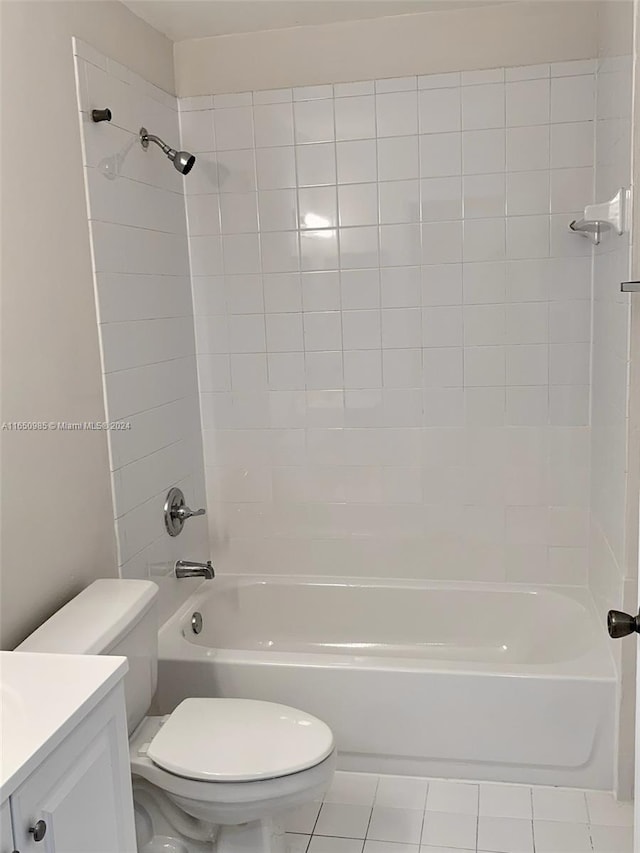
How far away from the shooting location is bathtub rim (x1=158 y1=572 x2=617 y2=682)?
7.82 ft

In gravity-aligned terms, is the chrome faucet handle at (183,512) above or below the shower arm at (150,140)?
below

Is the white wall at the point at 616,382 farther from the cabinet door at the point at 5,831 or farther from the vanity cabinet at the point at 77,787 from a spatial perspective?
the cabinet door at the point at 5,831

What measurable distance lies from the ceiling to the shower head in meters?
0.38

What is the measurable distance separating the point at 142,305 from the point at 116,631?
3.61 ft

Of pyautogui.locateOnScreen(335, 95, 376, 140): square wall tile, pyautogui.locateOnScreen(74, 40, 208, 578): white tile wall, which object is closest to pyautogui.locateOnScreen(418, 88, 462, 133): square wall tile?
pyautogui.locateOnScreen(335, 95, 376, 140): square wall tile

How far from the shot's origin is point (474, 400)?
2.90 meters

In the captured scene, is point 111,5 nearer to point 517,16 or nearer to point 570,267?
point 517,16

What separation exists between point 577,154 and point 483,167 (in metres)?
0.31

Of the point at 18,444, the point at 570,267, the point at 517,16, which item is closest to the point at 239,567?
the point at 18,444

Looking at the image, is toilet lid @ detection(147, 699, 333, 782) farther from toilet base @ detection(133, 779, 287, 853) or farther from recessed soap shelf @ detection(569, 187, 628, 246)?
recessed soap shelf @ detection(569, 187, 628, 246)

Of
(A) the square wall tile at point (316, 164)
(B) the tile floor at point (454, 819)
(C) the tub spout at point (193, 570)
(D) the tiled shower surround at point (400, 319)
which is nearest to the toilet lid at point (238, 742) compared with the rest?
(B) the tile floor at point (454, 819)

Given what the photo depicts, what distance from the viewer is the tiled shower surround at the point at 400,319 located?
2764mm

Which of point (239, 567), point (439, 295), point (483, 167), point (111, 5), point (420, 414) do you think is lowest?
point (239, 567)

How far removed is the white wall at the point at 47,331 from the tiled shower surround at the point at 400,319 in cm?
80
